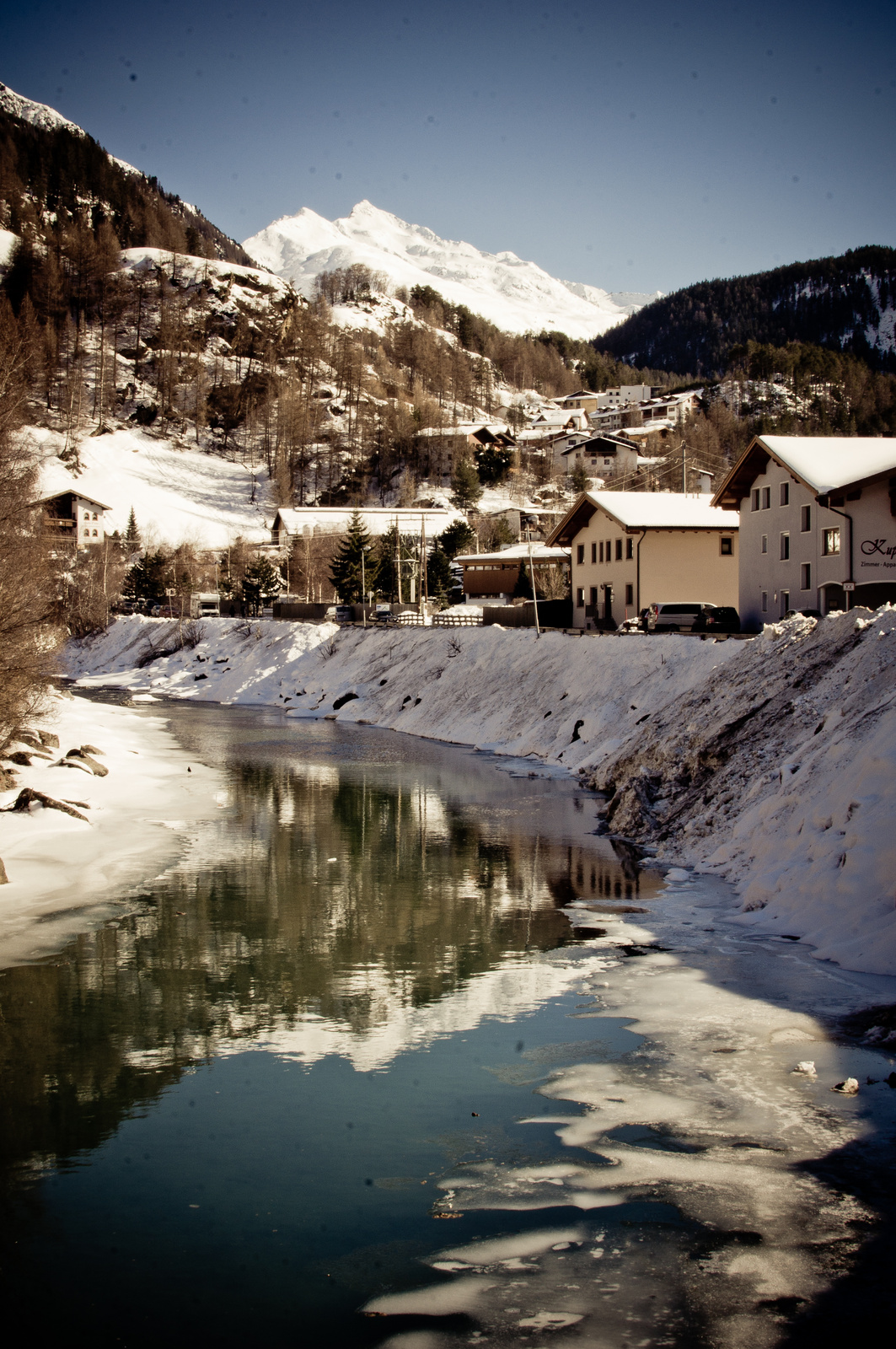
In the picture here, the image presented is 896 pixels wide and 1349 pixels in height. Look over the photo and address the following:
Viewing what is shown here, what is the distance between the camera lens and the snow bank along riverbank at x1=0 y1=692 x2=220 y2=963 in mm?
17188

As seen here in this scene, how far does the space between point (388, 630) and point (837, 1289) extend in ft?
179

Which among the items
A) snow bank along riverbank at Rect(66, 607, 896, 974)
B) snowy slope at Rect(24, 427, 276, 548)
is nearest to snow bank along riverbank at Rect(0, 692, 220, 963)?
snow bank along riverbank at Rect(66, 607, 896, 974)

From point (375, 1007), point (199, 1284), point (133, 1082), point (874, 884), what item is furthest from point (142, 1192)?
point (874, 884)

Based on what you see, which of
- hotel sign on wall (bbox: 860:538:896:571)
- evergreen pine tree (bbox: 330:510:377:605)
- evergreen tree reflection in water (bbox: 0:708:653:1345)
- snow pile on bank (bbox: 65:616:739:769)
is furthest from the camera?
evergreen pine tree (bbox: 330:510:377:605)

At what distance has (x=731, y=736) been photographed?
22.9 meters

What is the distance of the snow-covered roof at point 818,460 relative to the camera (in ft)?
126

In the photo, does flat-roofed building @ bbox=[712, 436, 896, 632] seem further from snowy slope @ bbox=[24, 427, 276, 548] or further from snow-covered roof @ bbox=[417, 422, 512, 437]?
snow-covered roof @ bbox=[417, 422, 512, 437]

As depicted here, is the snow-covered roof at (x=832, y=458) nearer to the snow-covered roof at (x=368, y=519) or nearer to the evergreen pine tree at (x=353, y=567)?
the evergreen pine tree at (x=353, y=567)

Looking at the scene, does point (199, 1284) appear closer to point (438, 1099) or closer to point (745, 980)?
point (438, 1099)

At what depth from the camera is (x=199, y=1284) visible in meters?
7.16

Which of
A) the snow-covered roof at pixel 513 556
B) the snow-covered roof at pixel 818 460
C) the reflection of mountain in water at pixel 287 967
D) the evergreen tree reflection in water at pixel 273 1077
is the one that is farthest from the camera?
the snow-covered roof at pixel 513 556

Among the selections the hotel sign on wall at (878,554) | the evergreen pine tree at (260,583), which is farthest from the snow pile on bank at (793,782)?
the evergreen pine tree at (260,583)

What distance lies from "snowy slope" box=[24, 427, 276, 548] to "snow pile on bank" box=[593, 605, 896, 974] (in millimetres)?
101793

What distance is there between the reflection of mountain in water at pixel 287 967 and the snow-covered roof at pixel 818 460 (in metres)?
22.9
